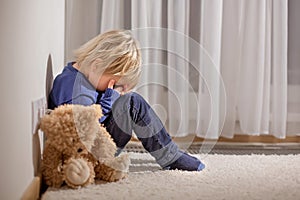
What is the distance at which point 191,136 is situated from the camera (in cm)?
213

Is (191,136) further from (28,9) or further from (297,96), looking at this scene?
(28,9)

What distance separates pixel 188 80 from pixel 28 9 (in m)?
1.04

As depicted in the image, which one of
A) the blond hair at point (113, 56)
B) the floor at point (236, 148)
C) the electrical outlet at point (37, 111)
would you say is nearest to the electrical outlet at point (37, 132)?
the electrical outlet at point (37, 111)

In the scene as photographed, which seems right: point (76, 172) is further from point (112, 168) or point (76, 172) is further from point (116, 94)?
point (116, 94)

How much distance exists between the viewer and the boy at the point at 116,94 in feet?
4.92

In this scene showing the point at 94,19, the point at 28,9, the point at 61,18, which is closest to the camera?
the point at 28,9

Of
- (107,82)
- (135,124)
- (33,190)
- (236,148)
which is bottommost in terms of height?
(236,148)

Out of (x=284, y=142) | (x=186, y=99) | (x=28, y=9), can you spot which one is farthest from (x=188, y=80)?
(x=28, y=9)

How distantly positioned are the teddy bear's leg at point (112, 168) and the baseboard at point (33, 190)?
7.3 inches

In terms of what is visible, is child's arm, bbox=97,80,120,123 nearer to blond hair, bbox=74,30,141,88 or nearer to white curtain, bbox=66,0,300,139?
blond hair, bbox=74,30,141,88

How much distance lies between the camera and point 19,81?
3.67 ft

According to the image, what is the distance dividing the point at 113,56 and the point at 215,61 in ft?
2.34

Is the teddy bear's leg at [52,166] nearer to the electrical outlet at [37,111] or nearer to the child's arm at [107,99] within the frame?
the electrical outlet at [37,111]

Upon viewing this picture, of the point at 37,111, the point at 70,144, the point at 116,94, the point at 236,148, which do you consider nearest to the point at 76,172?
the point at 70,144
